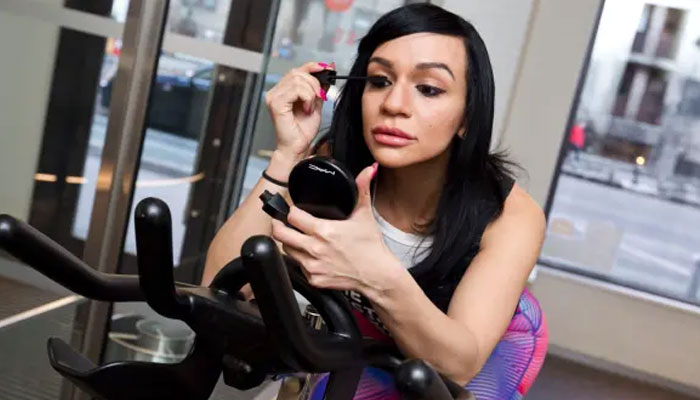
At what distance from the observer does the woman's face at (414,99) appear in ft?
3.37

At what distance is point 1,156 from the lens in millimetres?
2398

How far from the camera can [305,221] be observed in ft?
2.45

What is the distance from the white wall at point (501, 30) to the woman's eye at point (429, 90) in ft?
9.21

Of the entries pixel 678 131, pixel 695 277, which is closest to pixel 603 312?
pixel 695 277

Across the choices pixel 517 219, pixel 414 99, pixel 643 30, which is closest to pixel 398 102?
pixel 414 99

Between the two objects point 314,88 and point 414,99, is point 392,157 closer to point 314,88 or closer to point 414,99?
point 414,99

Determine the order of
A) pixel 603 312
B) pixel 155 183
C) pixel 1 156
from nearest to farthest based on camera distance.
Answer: pixel 1 156, pixel 155 183, pixel 603 312

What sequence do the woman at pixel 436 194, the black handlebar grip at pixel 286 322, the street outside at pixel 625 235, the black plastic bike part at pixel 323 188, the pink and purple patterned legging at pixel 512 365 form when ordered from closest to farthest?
the black handlebar grip at pixel 286 322
the black plastic bike part at pixel 323 188
the woman at pixel 436 194
the pink and purple patterned legging at pixel 512 365
the street outside at pixel 625 235

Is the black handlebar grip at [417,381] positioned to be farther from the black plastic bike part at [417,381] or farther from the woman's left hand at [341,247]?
the woman's left hand at [341,247]

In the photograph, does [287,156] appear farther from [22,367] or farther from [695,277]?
[695,277]

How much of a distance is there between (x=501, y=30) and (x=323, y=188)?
11.1 feet

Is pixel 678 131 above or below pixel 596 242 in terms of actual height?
above

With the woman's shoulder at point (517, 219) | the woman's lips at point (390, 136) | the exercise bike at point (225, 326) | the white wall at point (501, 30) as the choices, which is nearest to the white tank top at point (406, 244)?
the woman's shoulder at point (517, 219)

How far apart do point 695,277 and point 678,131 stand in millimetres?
909
